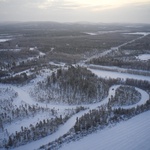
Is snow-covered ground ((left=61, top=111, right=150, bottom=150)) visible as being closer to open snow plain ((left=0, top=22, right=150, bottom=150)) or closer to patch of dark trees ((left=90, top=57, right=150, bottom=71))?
open snow plain ((left=0, top=22, right=150, bottom=150))

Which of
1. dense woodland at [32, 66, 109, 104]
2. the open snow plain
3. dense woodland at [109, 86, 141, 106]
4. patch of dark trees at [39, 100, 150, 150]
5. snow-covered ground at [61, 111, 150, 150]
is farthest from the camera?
dense woodland at [32, 66, 109, 104]

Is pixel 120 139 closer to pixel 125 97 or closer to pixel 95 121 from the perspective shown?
pixel 95 121

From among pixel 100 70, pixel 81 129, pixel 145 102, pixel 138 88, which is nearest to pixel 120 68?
pixel 100 70

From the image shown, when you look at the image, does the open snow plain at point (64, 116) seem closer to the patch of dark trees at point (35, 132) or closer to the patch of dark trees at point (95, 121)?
the patch of dark trees at point (35, 132)

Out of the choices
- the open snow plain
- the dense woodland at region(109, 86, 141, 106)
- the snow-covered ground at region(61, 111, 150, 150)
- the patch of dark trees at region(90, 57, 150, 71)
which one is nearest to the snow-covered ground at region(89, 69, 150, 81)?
the open snow plain

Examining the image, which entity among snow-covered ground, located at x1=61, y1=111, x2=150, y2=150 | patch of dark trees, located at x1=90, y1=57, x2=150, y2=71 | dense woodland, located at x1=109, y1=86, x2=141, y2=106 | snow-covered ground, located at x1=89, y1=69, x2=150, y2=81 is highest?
patch of dark trees, located at x1=90, y1=57, x2=150, y2=71

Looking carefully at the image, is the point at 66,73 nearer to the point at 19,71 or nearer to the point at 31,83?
the point at 31,83

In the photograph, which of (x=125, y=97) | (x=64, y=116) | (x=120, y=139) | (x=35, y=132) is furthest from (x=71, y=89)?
(x=120, y=139)

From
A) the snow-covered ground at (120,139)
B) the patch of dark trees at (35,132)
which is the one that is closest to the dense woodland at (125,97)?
the snow-covered ground at (120,139)
